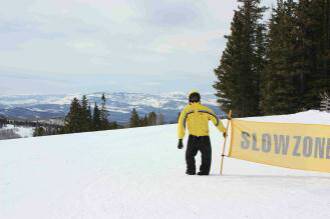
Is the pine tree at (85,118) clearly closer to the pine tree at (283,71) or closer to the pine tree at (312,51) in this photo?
the pine tree at (283,71)

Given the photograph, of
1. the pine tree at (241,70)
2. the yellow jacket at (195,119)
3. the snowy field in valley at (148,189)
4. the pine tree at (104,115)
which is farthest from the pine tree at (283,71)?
the pine tree at (104,115)

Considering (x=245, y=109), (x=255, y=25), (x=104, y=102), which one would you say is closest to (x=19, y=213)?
(x=245, y=109)

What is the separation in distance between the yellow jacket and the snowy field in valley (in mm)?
978

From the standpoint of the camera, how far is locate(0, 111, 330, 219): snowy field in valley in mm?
6004

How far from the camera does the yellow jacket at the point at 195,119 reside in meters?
9.17

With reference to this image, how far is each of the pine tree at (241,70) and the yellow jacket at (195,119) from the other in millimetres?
35633

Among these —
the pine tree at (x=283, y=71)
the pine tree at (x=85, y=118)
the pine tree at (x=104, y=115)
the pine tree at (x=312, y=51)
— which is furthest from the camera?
the pine tree at (x=104, y=115)

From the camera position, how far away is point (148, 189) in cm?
742

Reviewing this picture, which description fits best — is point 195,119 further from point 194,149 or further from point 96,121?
point 96,121

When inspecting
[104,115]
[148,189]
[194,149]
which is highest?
[194,149]

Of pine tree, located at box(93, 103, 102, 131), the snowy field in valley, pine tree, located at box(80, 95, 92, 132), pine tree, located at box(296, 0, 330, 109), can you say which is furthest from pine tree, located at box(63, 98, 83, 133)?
the snowy field in valley

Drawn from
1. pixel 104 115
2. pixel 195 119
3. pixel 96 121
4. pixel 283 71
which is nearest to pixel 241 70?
pixel 283 71

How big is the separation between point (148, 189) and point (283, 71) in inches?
1190

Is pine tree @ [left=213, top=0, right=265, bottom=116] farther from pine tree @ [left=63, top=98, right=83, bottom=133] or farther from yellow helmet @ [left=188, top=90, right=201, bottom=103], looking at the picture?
yellow helmet @ [left=188, top=90, right=201, bottom=103]
